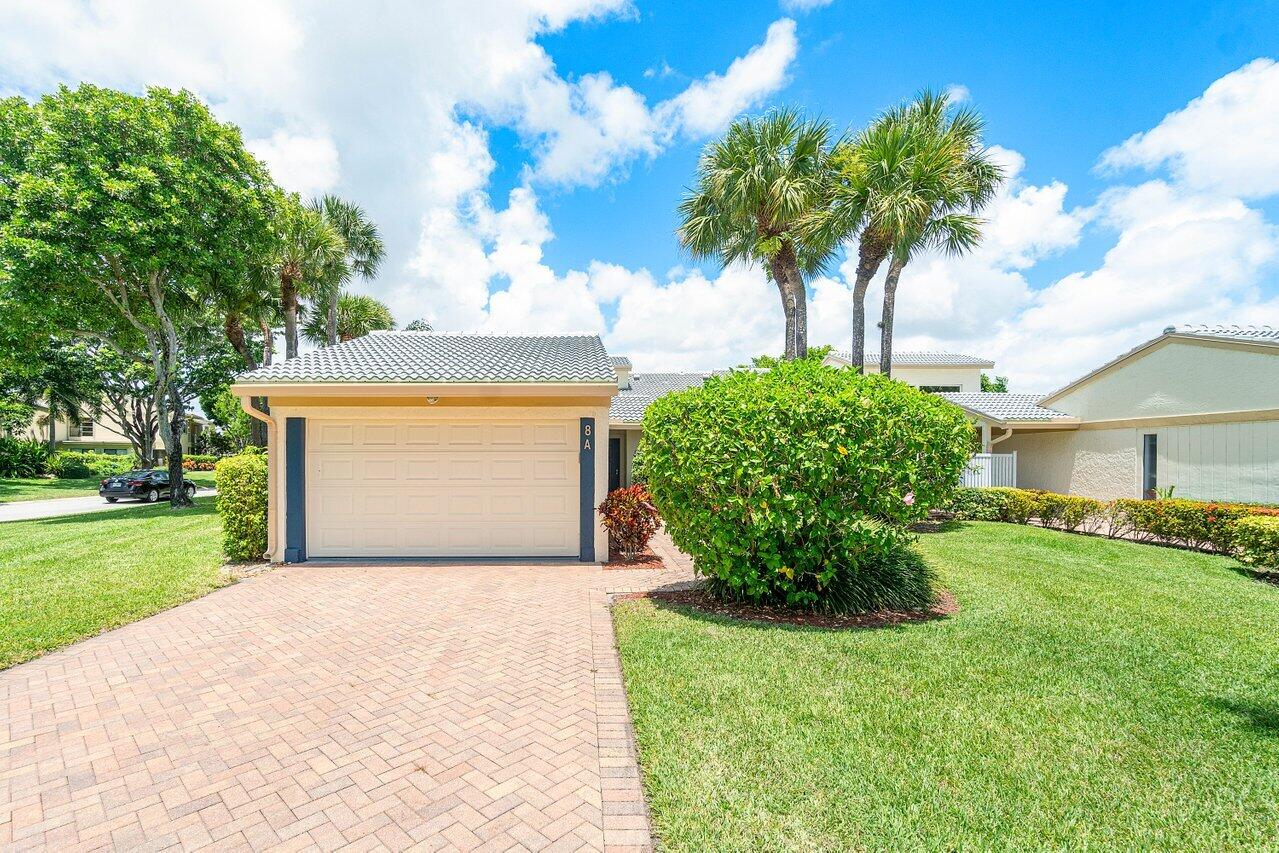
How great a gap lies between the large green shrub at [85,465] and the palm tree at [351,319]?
15618 millimetres

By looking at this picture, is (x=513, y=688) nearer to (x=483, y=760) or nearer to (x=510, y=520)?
(x=483, y=760)

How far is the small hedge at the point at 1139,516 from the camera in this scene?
9242 mm

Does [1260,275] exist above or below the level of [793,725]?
above

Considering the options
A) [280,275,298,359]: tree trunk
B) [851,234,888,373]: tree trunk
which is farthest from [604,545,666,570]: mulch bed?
[280,275,298,359]: tree trunk

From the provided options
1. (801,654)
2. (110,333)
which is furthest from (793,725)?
(110,333)

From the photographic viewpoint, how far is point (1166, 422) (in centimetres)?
1245

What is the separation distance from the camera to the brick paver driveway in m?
2.71

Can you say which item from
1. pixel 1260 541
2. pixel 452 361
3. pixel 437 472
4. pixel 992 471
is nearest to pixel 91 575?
pixel 437 472

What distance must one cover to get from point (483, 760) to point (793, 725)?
79.5 inches

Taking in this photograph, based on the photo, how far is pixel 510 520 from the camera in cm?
880

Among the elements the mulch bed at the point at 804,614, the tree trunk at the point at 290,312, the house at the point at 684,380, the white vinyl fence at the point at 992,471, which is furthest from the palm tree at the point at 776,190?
the tree trunk at the point at 290,312

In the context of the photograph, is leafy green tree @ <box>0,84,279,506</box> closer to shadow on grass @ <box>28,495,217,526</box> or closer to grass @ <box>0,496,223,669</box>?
shadow on grass @ <box>28,495,217,526</box>

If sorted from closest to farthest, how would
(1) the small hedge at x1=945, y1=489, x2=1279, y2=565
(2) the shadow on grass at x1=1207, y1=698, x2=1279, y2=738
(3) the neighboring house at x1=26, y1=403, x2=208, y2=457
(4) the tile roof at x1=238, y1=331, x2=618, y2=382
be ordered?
(2) the shadow on grass at x1=1207, y1=698, x2=1279, y2=738 < (4) the tile roof at x1=238, y1=331, x2=618, y2=382 < (1) the small hedge at x1=945, y1=489, x2=1279, y2=565 < (3) the neighboring house at x1=26, y1=403, x2=208, y2=457

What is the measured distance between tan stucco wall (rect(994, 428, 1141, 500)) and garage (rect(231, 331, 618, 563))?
1386 centimetres
